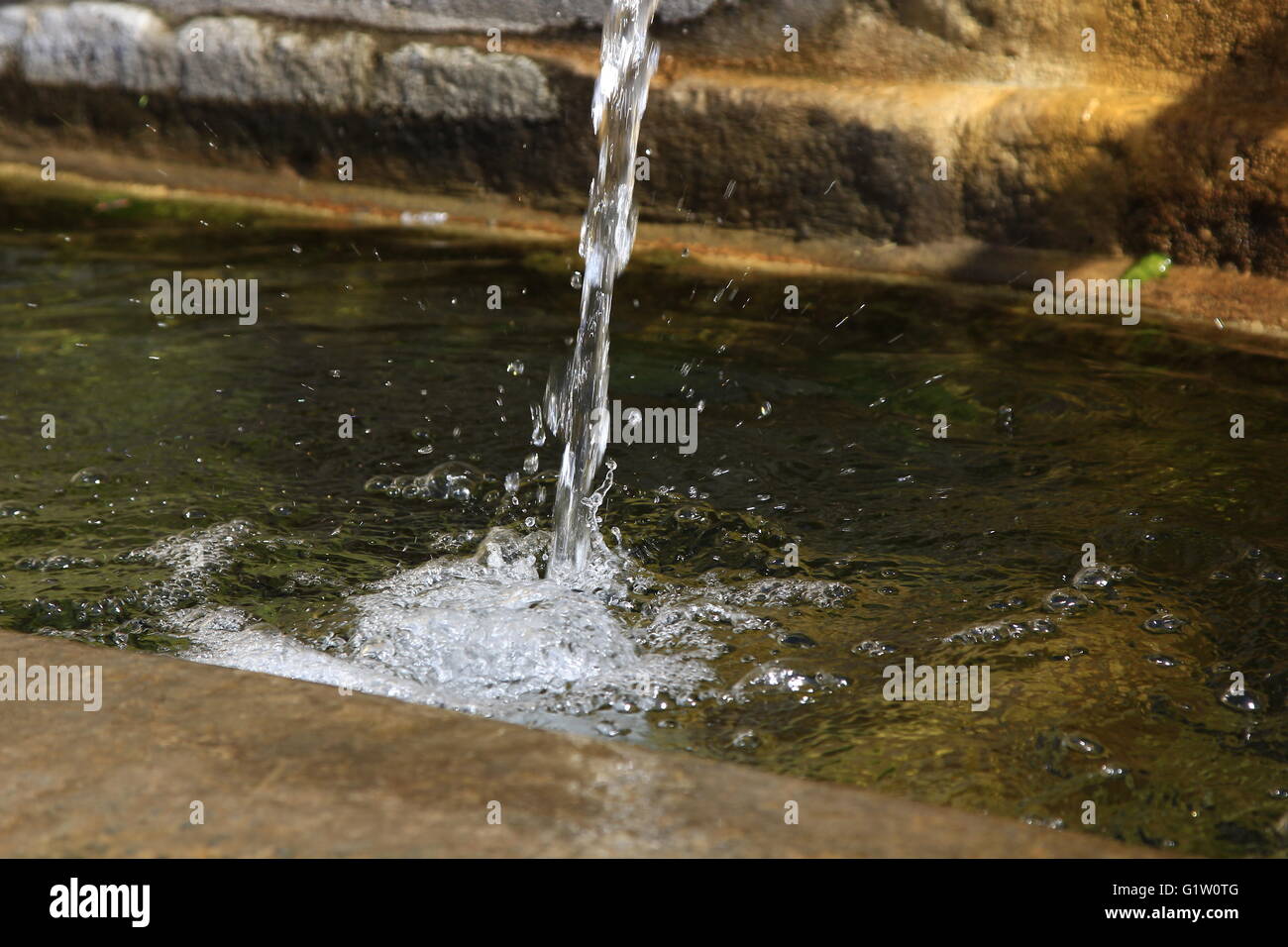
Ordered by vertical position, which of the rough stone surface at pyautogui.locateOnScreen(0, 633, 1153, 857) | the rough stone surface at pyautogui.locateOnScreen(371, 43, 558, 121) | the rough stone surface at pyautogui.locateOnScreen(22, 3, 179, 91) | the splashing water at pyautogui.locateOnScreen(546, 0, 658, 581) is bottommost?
the rough stone surface at pyautogui.locateOnScreen(0, 633, 1153, 857)

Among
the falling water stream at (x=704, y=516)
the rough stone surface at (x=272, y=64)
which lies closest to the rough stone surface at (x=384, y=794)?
the falling water stream at (x=704, y=516)

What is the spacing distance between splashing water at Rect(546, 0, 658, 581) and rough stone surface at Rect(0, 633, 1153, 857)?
859 millimetres

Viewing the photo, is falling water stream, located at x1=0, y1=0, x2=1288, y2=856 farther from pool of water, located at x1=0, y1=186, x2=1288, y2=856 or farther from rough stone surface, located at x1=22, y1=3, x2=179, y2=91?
rough stone surface, located at x1=22, y1=3, x2=179, y2=91

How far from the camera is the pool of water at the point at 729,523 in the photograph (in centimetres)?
182

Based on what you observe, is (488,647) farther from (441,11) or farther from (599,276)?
(441,11)

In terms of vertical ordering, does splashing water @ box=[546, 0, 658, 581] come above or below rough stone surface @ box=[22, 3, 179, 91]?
below

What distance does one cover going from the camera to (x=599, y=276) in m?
3.44

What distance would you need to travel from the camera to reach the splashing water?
249cm

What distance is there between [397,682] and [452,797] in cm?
63

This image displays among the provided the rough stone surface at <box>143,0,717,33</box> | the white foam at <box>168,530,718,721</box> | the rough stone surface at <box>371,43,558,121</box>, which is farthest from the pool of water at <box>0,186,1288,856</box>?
the rough stone surface at <box>143,0,717,33</box>

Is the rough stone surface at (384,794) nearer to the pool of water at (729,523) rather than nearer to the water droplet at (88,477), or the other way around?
the pool of water at (729,523)

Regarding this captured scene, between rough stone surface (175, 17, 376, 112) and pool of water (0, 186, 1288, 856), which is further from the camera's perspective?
rough stone surface (175, 17, 376, 112)

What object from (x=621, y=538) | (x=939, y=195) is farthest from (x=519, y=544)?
(x=939, y=195)

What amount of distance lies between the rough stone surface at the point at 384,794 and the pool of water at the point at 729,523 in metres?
0.36
